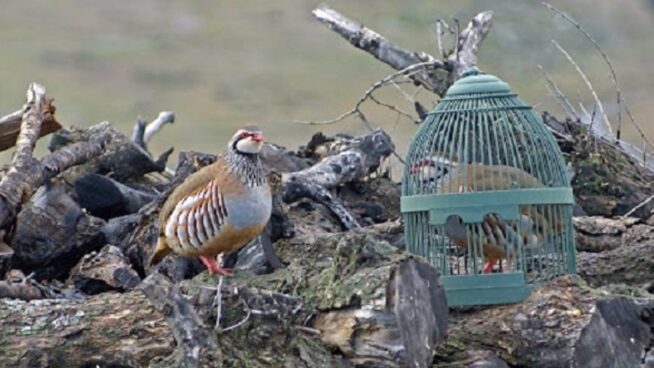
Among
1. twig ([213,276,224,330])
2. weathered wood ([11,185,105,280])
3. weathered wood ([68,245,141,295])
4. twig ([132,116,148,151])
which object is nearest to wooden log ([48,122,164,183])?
weathered wood ([11,185,105,280])

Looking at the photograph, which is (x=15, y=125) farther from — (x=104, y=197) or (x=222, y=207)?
(x=222, y=207)

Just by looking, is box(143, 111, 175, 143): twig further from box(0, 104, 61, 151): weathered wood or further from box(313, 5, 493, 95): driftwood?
box(0, 104, 61, 151): weathered wood

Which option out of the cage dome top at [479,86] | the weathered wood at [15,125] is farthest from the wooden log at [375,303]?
the weathered wood at [15,125]

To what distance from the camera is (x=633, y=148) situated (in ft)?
34.9

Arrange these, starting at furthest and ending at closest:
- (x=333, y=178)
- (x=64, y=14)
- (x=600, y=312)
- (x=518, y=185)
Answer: (x=64, y=14), (x=333, y=178), (x=518, y=185), (x=600, y=312)

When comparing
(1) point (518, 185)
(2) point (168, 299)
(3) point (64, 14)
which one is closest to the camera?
(2) point (168, 299)

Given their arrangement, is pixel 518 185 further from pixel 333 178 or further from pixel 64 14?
pixel 64 14

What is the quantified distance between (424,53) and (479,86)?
12.2 feet

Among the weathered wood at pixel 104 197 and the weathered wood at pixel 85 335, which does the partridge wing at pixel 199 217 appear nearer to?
the weathered wood at pixel 85 335

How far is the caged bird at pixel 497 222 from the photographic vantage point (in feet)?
25.5

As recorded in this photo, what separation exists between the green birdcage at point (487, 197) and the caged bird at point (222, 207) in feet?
2.32

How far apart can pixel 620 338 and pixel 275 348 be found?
1.42 meters

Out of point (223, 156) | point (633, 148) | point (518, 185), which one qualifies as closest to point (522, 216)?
point (518, 185)

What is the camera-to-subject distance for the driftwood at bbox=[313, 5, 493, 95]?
1123 cm
